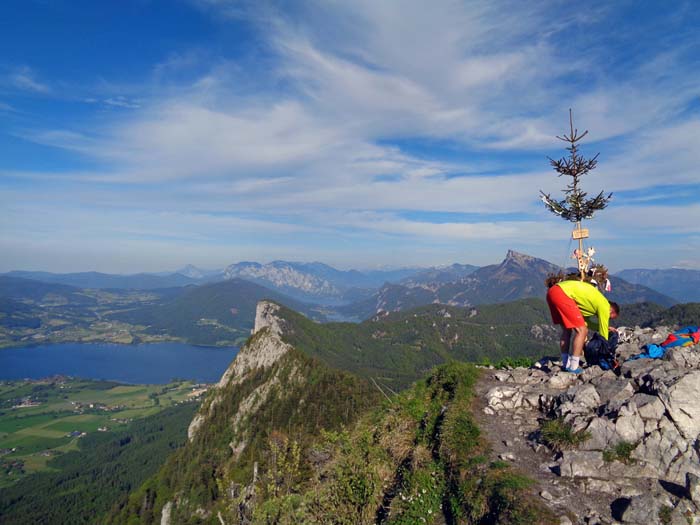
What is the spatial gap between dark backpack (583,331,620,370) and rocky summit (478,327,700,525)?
48cm

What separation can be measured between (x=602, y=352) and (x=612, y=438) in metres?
4.63

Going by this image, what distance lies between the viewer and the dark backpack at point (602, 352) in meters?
12.0

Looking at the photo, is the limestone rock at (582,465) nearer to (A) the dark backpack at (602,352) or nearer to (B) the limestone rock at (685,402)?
(B) the limestone rock at (685,402)

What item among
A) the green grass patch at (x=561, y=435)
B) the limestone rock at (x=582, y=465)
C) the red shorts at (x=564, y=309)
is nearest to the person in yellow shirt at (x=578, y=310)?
the red shorts at (x=564, y=309)

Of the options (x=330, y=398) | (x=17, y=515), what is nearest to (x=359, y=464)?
(x=330, y=398)

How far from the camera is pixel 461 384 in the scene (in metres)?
13.4

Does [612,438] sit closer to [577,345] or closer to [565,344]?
[577,345]

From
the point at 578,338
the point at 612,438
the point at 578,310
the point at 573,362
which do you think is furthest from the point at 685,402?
the point at 578,310

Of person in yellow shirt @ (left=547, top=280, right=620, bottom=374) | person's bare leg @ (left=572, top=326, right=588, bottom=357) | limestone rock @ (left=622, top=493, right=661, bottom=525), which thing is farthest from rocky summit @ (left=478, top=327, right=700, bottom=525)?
person in yellow shirt @ (left=547, top=280, right=620, bottom=374)

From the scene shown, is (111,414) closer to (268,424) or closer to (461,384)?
(268,424)

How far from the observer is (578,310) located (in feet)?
39.4

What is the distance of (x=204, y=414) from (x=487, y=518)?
310 ft

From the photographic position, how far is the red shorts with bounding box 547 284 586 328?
1195cm

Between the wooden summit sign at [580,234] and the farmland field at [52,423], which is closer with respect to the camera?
the wooden summit sign at [580,234]
